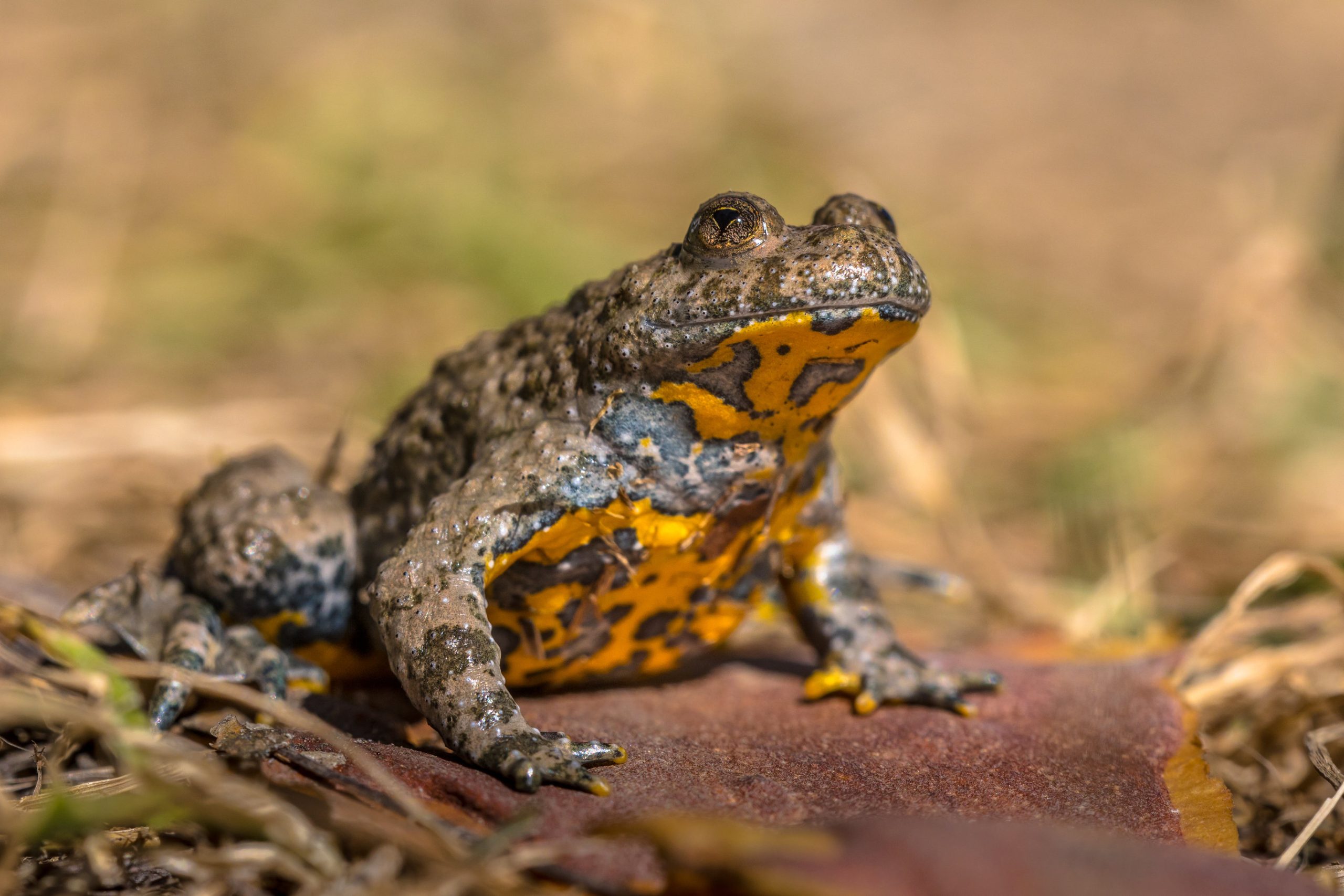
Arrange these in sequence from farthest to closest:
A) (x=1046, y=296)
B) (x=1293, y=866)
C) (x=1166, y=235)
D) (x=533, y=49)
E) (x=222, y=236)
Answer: (x=533, y=49) < (x=1166, y=235) < (x=1046, y=296) < (x=222, y=236) < (x=1293, y=866)

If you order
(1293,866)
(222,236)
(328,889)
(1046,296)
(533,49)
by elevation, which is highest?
(533,49)

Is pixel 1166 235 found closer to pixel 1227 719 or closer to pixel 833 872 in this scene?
pixel 1227 719

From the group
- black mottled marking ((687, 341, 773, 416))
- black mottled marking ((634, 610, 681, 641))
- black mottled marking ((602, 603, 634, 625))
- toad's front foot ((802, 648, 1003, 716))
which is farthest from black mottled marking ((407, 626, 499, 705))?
toad's front foot ((802, 648, 1003, 716))

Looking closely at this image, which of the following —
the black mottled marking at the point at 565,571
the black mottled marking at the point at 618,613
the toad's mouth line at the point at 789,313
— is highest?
the toad's mouth line at the point at 789,313

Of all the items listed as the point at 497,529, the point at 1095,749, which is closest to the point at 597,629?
the point at 497,529

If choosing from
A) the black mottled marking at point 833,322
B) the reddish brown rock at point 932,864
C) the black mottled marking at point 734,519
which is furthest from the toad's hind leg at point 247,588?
the reddish brown rock at point 932,864

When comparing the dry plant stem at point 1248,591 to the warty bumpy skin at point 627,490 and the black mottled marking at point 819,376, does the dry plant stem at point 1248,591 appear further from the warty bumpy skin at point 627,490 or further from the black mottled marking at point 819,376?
the black mottled marking at point 819,376
